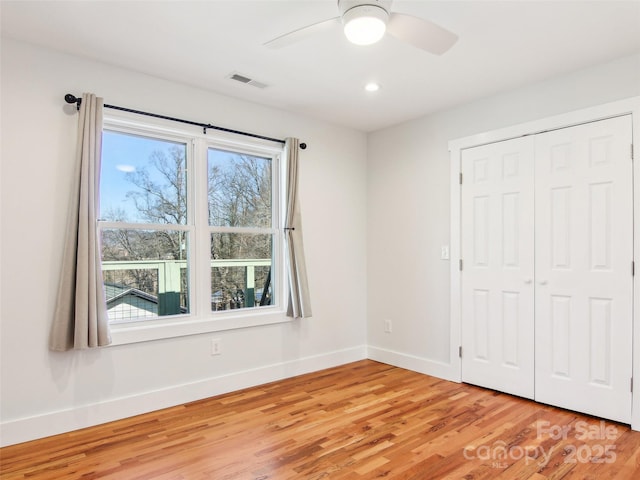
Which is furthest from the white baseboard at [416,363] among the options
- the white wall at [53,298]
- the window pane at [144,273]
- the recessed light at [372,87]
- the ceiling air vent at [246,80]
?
the ceiling air vent at [246,80]

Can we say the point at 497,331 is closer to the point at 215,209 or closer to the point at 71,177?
the point at 215,209

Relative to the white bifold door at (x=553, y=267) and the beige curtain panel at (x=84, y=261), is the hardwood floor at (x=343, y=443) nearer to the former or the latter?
the white bifold door at (x=553, y=267)

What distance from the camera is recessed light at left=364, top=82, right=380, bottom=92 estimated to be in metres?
3.32

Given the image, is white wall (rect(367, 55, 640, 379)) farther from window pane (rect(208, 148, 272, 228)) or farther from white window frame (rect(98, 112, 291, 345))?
window pane (rect(208, 148, 272, 228))

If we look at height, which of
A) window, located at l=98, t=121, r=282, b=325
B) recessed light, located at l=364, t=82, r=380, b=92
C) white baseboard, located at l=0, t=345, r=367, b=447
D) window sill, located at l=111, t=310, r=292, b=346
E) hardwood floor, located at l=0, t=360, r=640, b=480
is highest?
recessed light, located at l=364, t=82, r=380, b=92

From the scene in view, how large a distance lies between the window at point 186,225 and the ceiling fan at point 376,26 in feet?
5.42

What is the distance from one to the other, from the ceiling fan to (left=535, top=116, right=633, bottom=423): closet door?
1620 millimetres

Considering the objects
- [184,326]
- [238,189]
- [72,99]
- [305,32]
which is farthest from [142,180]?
[305,32]

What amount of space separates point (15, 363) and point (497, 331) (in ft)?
11.7

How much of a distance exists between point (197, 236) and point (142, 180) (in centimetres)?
61

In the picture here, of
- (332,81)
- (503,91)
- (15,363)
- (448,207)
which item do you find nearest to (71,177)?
(15,363)

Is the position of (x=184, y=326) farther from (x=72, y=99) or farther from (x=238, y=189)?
(x=72, y=99)

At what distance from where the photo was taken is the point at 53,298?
271 cm

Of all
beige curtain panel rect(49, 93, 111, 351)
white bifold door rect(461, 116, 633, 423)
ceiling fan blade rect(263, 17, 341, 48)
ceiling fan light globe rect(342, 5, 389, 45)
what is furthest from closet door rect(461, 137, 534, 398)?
beige curtain panel rect(49, 93, 111, 351)
